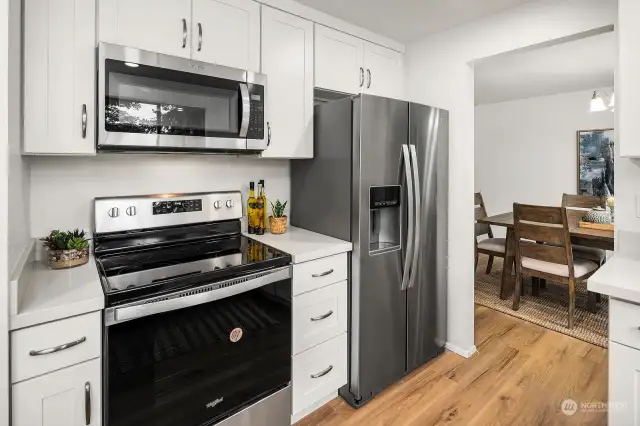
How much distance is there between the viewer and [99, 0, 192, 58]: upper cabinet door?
1505 millimetres

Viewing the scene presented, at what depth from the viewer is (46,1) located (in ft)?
4.45

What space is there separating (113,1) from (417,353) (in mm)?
2488

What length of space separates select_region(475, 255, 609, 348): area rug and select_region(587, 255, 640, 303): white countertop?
4.97 ft

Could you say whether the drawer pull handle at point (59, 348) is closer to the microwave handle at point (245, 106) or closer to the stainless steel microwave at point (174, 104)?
the stainless steel microwave at point (174, 104)

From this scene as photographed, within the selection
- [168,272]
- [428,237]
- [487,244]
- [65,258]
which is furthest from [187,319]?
[487,244]

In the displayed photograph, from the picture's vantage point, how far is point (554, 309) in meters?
3.26

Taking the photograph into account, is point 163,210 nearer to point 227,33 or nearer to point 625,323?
point 227,33

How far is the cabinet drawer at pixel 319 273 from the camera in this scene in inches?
69.7

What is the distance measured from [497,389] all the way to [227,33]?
2.54 meters

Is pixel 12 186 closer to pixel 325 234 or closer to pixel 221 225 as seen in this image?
pixel 221 225

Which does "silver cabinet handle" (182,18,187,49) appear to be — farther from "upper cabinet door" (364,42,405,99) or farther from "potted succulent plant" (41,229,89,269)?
"upper cabinet door" (364,42,405,99)

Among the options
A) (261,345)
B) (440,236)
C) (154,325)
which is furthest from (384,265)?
(154,325)

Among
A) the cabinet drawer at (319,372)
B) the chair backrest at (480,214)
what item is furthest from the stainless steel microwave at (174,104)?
the chair backrest at (480,214)

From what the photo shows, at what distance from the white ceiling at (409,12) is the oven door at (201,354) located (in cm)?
163
